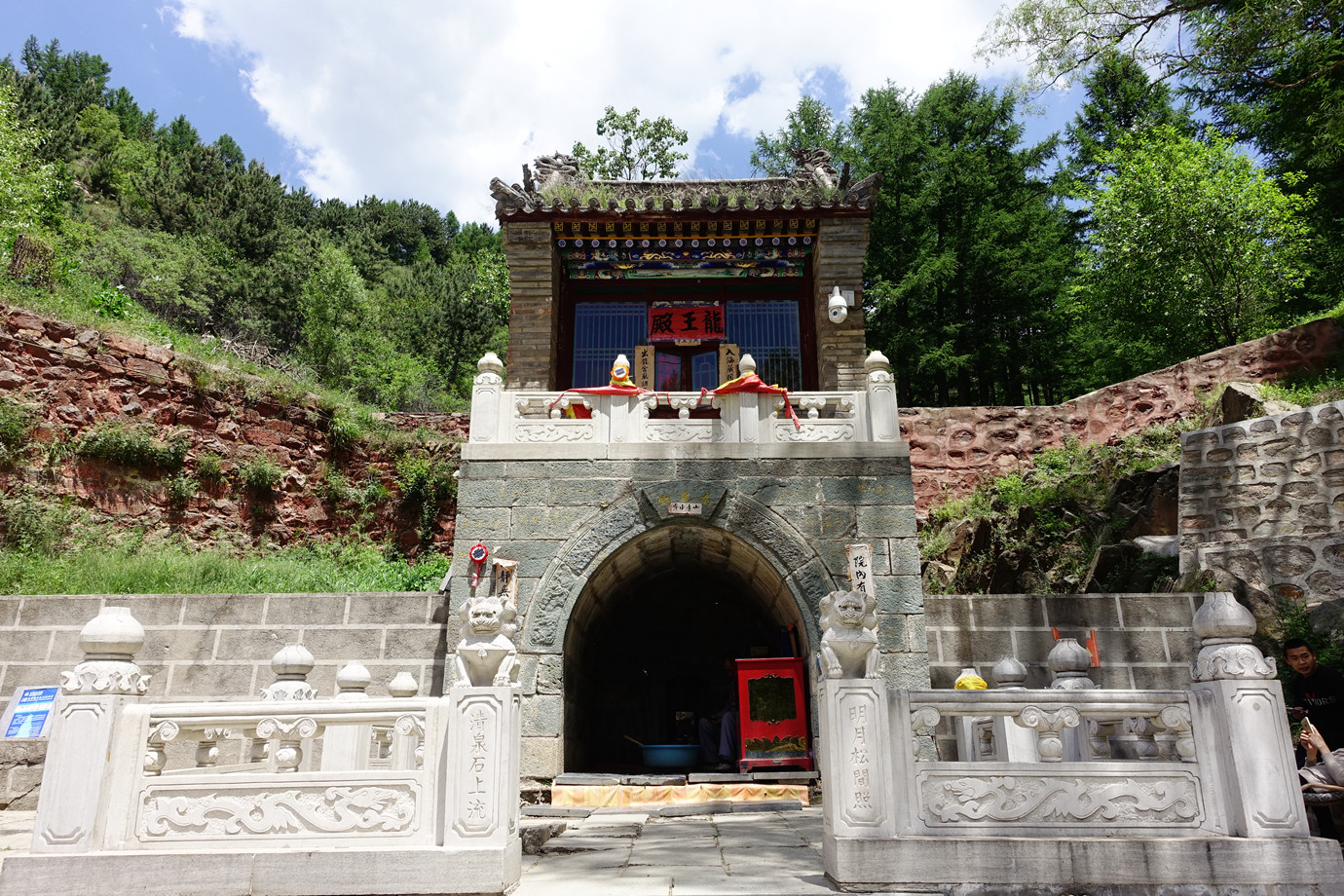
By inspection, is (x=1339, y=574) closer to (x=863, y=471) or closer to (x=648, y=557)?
(x=863, y=471)

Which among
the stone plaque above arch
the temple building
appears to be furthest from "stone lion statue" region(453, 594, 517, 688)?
the stone plaque above arch

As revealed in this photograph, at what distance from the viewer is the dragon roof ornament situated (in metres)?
11.8

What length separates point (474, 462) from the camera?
366 inches

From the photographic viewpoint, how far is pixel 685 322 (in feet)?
41.7

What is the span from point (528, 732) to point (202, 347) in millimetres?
10855

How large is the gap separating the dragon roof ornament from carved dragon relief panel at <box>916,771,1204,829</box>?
8.88 meters

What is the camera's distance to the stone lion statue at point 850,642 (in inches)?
189

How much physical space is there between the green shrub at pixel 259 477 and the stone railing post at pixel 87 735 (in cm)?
994

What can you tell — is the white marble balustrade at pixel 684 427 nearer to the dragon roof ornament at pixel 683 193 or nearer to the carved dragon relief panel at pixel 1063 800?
the dragon roof ornament at pixel 683 193

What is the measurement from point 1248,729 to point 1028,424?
39.9 ft

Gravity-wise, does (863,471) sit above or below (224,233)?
below

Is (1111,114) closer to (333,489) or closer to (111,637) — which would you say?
(333,489)

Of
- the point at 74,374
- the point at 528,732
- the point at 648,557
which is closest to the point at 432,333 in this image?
the point at 74,374

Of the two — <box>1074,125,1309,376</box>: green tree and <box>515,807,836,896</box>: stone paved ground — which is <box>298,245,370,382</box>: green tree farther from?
<box>1074,125,1309,376</box>: green tree
